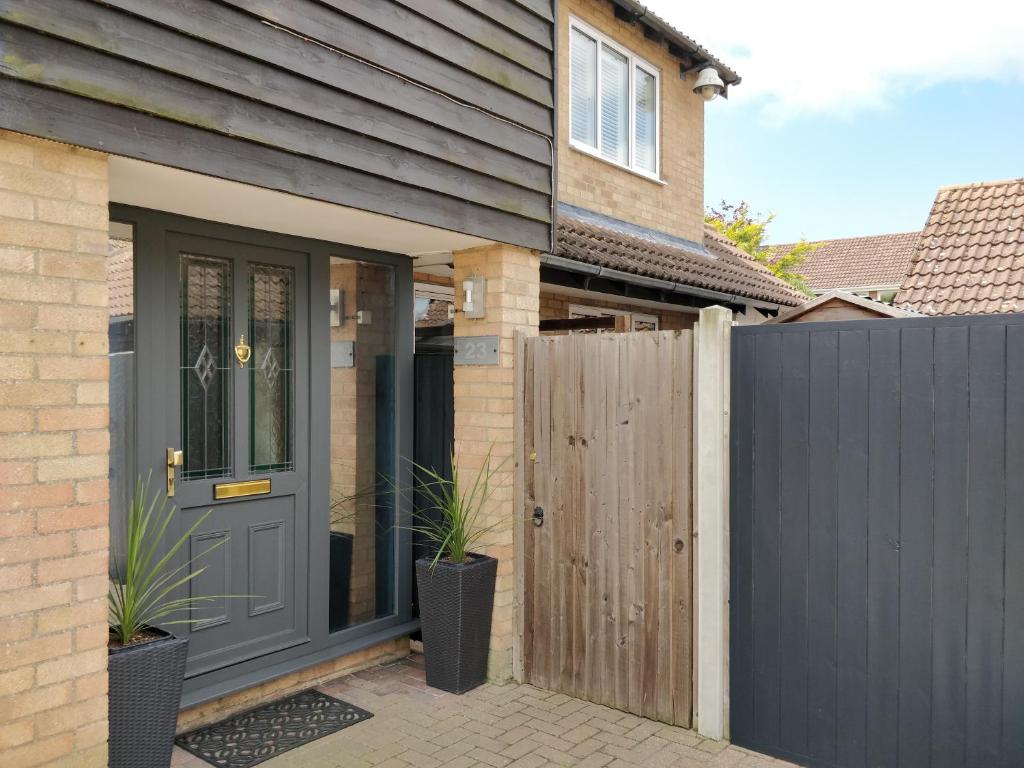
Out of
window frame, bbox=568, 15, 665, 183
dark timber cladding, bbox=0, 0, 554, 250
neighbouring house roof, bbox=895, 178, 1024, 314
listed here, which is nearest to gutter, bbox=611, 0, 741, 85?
window frame, bbox=568, 15, 665, 183

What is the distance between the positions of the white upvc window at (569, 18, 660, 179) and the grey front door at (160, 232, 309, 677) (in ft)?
14.6

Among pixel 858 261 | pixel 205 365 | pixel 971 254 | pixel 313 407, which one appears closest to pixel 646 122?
pixel 971 254

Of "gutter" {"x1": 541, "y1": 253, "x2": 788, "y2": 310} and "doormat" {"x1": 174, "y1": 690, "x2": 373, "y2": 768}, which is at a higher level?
"gutter" {"x1": 541, "y1": 253, "x2": 788, "y2": 310}

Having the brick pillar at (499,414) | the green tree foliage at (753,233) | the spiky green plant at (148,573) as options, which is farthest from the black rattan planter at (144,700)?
the green tree foliage at (753,233)

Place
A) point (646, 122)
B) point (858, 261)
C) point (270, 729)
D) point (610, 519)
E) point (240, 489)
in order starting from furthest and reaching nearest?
point (858, 261) → point (646, 122) → point (610, 519) → point (240, 489) → point (270, 729)

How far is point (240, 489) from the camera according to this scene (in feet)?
13.5

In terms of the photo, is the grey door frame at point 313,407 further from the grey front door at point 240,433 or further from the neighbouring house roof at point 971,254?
the neighbouring house roof at point 971,254

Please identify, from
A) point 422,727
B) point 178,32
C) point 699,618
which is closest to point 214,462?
point 422,727

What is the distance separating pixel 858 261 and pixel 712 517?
2957cm

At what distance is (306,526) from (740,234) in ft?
63.9

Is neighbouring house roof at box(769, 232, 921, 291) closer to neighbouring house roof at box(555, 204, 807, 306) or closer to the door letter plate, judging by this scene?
neighbouring house roof at box(555, 204, 807, 306)

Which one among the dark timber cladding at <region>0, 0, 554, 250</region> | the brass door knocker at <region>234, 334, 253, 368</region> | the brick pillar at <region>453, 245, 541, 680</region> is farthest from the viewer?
the brick pillar at <region>453, 245, 541, 680</region>

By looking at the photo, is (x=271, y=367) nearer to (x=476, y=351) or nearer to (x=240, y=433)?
(x=240, y=433)

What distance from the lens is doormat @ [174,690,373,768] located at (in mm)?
3645
